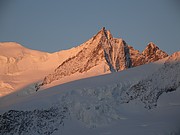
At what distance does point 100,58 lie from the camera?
79.2m

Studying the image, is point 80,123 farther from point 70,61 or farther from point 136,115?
point 70,61

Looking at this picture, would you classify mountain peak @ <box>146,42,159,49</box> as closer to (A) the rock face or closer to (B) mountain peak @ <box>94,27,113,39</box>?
(A) the rock face

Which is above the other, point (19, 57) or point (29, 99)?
point (19, 57)

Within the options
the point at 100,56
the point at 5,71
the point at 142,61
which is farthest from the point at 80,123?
the point at 5,71

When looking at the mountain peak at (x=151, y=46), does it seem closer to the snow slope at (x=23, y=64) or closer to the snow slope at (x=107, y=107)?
the snow slope at (x=23, y=64)

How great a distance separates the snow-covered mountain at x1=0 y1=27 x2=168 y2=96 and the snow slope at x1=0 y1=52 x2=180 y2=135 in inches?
516

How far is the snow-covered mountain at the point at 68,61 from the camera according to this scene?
3108 inches

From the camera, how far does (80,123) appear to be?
2277 inches

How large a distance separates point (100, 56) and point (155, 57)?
49.7 feet

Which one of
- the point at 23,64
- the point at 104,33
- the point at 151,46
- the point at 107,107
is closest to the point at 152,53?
the point at 151,46

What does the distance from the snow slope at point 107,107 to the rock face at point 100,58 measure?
45.8 feet

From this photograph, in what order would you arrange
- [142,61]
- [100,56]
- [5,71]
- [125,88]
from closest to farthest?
[125,88] < [100,56] < [142,61] < [5,71]

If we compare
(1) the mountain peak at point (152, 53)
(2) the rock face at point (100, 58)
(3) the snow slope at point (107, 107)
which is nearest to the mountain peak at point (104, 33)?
(2) the rock face at point (100, 58)

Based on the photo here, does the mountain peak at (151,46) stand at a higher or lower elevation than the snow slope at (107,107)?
higher
